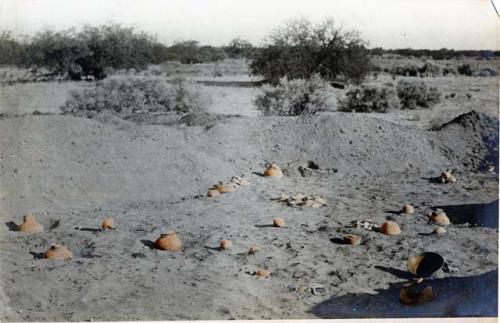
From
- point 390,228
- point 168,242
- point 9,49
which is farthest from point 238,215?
point 9,49

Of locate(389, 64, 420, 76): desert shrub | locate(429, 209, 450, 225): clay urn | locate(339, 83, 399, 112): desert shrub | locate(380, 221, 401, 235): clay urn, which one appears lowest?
locate(380, 221, 401, 235): clay urn

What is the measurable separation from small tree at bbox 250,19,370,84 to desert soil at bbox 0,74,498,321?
552 mm

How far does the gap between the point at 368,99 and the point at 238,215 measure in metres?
2.41

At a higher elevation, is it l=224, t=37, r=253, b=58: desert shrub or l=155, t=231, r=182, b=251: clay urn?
l=224, t=37, r=253, b=58: desert shrub

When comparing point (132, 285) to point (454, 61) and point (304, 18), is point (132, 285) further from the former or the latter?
point (454, 61)

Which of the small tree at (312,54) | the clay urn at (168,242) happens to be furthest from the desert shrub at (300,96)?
the clay urn at (168,242)

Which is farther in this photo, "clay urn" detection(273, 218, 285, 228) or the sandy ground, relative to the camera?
"clay urn" detection(273, 218, 285, 228)

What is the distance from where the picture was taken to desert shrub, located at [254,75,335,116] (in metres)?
7.11

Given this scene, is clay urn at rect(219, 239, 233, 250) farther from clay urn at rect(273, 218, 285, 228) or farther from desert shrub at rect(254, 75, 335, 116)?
desert shrub at rect(254, 75, 335, 116)

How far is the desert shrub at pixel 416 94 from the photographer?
22.5 feet

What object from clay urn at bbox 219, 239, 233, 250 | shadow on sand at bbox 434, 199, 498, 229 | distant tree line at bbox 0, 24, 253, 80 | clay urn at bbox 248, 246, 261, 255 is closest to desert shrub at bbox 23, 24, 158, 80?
distant tree line at bbox 0, 24, 253, 80

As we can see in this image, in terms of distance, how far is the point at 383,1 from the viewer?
5.69 m

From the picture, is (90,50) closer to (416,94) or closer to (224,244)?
(224,244)

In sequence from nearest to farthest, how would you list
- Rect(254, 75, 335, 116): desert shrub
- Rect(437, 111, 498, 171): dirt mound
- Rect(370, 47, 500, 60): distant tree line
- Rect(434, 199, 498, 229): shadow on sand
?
1. Rect(434, 199, 498, 229): shadow on sand
2. Rect(370, 47, 500, 60): distant tree line
3. Rect(437, 111, 498, 171): dirt mound
4. Rect(254, 75, 335, 116): desert shrub
